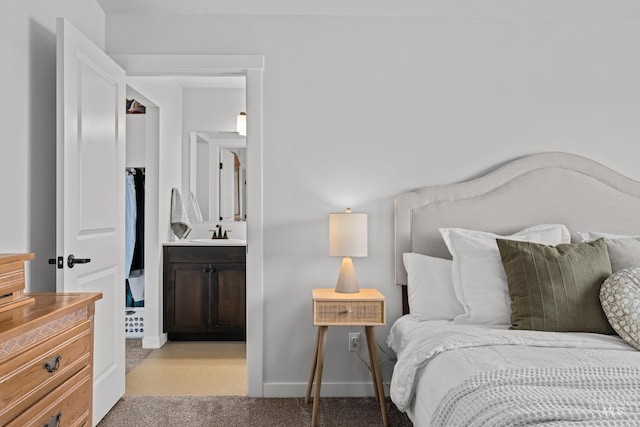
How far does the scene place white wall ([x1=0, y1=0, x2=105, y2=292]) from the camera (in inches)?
91.0

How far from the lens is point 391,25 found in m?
3.40

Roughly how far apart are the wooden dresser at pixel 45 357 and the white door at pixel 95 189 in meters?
0.63

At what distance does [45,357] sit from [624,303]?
7.51 feet

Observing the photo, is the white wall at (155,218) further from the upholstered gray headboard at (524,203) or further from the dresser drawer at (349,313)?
the upholstered gray headboard at (524,203)

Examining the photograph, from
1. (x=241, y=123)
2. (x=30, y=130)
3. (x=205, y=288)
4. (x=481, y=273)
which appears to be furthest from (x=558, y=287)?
(x=241, y=123)

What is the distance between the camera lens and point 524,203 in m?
3.31

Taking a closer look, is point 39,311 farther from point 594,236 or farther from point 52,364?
point 594,236

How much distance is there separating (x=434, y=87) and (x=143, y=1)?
72.8 inches

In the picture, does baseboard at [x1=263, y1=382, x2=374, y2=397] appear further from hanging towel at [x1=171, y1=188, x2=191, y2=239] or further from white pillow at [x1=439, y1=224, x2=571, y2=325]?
hanging towel at [x1=171, y1=188, x2=191, y2=239]

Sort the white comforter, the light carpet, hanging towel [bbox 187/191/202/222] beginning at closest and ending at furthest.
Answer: the white comforter < the light carpet < hanging towel [bbox 187/191/202/222]

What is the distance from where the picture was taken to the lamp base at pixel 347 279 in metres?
3.12

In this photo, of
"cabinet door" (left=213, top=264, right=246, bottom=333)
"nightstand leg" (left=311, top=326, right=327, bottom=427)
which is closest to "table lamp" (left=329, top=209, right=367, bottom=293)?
"nightstand leg" (left=311, top=326, right=327, bottom=427)

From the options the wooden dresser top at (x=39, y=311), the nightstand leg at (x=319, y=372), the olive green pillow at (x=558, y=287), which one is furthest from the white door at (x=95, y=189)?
the olive green pillow at (x=558, y=287)

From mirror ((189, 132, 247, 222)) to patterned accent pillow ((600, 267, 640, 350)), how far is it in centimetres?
359
